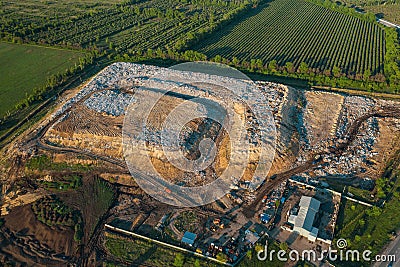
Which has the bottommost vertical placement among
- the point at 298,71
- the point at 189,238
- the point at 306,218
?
the point at 189,238

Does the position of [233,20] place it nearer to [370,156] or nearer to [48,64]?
[48,64]

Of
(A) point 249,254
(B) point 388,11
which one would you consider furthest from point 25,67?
(B) point 388,11

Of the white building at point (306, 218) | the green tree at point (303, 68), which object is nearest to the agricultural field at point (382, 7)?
the green tree at point (303, 68)

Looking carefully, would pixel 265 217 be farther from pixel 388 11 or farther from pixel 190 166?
pixel 388 11

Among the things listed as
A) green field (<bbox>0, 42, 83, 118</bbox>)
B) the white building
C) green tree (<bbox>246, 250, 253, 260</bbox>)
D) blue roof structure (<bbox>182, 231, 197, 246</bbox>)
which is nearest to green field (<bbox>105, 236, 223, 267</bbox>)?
blue roof structure (<bbox>182, 231, 197, 246</bbox>)

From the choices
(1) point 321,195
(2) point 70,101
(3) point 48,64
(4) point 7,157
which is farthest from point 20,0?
(1) point 321,195

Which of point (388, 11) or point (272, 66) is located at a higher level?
point (388, 11)
